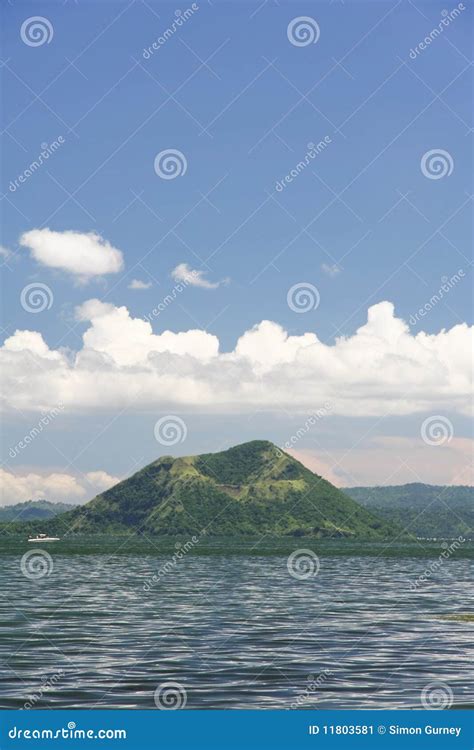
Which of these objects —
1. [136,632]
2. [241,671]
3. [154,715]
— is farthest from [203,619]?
[154,715]

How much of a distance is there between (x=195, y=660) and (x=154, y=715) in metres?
17.0

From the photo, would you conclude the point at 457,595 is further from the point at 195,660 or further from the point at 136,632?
the point at 195,660

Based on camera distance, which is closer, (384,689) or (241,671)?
(384,689)

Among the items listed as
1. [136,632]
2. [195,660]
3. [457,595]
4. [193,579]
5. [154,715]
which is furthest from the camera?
[193,579]

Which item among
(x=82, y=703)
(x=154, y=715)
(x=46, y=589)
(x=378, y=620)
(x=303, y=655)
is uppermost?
(x=378, y=620)

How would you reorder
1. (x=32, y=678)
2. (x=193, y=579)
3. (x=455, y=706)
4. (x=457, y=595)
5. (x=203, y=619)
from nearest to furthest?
(x=455, y=706) → (x=32, y=678) → (x=203, y=619) → (x=457, y=595) → (x=193, y=579)

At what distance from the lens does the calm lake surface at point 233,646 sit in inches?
1334

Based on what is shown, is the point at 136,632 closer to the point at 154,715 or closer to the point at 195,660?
the point at 195,660

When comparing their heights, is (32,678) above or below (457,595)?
below

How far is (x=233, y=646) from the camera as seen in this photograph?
1820 inches

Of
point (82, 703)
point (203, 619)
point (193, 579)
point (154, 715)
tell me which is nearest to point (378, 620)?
point (203, 619)

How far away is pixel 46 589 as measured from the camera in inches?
3435

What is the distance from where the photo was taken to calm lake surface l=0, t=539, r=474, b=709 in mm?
33875

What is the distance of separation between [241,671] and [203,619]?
2124 cm
